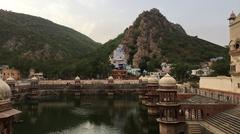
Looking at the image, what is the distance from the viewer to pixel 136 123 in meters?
50.4

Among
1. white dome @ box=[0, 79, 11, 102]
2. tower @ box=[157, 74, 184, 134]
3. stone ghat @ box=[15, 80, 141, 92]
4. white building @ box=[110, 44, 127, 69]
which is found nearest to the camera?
white dome @ box=[0, 79, 11, 102]

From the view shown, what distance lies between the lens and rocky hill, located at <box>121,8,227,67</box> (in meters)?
156

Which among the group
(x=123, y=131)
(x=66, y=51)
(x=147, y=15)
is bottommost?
(x=123, y=131)

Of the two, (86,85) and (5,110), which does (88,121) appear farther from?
(86,85)

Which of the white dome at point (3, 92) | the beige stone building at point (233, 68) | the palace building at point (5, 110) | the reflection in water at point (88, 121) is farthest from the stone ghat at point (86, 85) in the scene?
the white dome at point (3, 92)

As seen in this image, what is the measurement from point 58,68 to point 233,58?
10140 cm

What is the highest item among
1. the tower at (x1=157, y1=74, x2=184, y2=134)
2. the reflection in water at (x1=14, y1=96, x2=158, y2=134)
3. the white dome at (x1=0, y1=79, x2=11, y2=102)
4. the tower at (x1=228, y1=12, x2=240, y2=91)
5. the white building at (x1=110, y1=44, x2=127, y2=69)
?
the white building at (x1=110, y1=44, x2=127, y2=69)

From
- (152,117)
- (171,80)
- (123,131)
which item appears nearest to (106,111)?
(152,117)

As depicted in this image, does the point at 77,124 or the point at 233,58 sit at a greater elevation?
the point at 233,58

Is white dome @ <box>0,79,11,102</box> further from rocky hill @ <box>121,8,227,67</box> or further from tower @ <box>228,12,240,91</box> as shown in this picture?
rocky hill @ <box>121,8,227,67</box>

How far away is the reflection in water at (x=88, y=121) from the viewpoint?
148 ft

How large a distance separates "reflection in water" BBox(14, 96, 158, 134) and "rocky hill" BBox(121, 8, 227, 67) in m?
78.6

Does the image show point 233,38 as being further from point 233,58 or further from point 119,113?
point 119,113

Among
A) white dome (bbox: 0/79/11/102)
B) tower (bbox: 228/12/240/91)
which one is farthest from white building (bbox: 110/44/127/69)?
white dome (bbox: 0/79/11/102)
